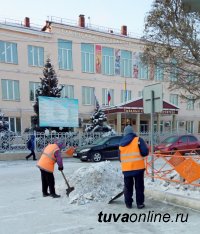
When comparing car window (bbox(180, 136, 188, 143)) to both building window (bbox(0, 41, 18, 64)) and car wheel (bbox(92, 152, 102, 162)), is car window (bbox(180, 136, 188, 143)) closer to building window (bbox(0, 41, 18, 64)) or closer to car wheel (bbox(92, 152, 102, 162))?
car wheel (bbox(92, 152, 102, 162))

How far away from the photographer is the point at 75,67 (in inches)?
A: 1169

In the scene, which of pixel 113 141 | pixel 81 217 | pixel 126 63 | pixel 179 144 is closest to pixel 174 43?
pixel 113 141

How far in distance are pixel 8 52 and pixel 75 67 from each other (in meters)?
6.83

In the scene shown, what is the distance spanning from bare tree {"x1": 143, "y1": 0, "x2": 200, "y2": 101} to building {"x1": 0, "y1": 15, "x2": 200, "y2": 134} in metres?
11.3

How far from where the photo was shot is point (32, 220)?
5.31 metres

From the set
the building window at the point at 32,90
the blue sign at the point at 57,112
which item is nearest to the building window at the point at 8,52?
the building window at the point at 32,90

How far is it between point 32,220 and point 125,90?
27.8m

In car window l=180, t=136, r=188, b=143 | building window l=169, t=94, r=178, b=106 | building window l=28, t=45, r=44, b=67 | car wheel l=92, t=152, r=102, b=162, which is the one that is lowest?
car wheel l=92, t=152, r=102, b=162

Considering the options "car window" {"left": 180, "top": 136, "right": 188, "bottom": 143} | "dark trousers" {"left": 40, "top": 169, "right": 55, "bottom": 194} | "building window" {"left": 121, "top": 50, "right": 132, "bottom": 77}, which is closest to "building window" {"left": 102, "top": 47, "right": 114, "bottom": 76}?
"building window" {"left": 121, "top": 50, "right": 132, "bottom": 77}

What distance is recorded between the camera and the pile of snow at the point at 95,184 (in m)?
6.55

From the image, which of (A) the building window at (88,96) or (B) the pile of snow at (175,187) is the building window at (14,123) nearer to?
(A) the building window at (88,96)

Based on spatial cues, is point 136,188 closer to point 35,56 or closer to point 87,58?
point 35,56

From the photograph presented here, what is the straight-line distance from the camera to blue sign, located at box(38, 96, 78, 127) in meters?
19.6

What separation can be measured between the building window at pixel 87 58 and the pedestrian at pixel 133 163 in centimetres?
2511
